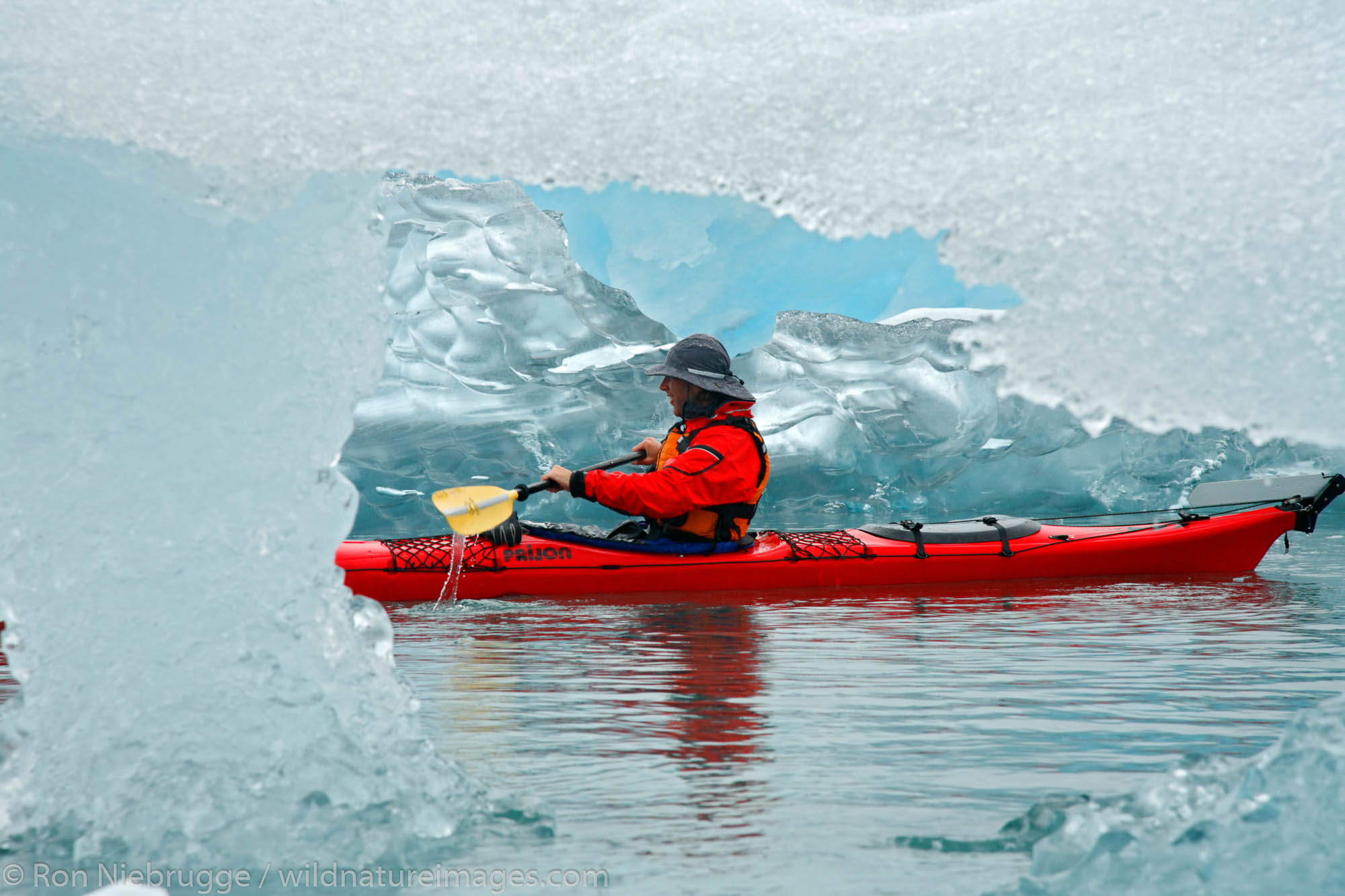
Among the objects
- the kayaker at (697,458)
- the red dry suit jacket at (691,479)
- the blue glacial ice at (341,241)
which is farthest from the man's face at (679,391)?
the blue glacial ice at (341,241)

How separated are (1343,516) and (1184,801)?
12.9 m

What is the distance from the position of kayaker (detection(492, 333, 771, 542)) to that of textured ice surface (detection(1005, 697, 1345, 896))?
3.76 meters

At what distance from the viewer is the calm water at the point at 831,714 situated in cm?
235

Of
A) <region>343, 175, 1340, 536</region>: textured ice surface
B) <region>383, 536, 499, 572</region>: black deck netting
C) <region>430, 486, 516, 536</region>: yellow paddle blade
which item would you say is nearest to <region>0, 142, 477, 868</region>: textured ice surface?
<region>430, 486, 516, 536</region>: yellow paddle blade

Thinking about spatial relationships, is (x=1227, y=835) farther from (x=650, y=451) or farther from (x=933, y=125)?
(x=650, y=451)

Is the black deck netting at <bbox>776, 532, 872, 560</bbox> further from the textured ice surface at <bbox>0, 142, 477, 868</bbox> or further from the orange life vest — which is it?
the textured ice surface at <bbox>0, 142, 477, 868</bbox>

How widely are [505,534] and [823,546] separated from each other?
1692 mm

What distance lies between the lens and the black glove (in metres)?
6.21

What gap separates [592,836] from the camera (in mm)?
2412

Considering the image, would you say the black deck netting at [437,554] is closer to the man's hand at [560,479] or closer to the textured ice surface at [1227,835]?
the man's hand at [560,479]

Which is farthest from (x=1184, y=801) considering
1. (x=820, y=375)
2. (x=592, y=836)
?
(x=820, y=375)

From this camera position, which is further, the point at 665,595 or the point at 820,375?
the point at 820,375

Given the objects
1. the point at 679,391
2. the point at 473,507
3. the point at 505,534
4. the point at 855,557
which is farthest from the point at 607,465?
the point at 855,557

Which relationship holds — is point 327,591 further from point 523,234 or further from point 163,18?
point 523,234
